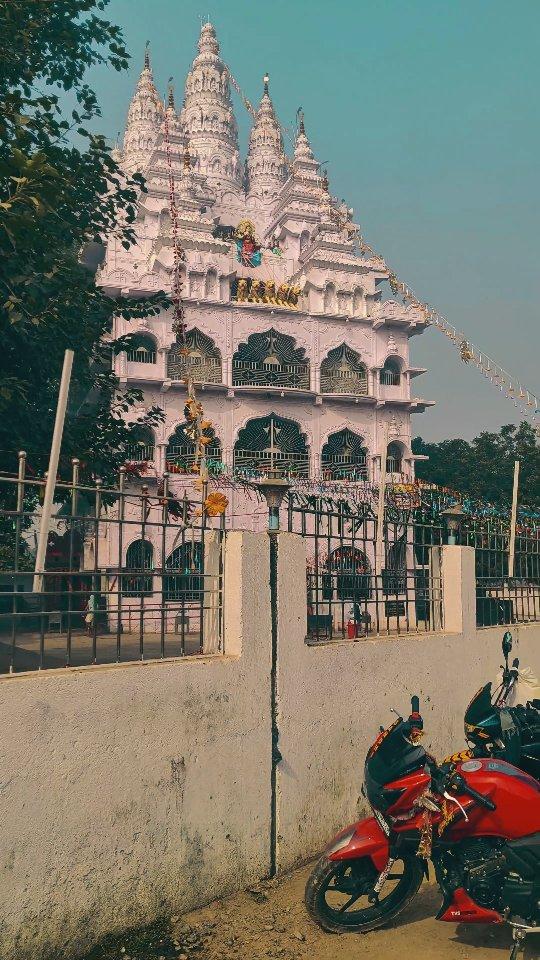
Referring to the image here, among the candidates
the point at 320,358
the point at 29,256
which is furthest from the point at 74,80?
the point at 320,358

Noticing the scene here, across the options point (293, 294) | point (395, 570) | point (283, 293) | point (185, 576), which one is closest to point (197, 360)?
point (283, 293)

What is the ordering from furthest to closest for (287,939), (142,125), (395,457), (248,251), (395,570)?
(142,125), (248,251), (395,457), (395,570), (287,939)

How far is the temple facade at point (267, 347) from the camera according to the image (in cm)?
2980

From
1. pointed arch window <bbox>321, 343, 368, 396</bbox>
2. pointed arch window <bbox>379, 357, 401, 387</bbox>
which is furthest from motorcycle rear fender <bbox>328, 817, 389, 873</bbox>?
pointed arch window <bbox>379, 357, 401, 387</bbox>

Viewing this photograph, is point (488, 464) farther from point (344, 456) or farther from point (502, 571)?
point (502, 571)

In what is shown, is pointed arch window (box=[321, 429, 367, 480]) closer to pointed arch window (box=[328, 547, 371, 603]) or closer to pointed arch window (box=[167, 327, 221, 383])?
pointed arch window (box=[167, 327, 221, 383])

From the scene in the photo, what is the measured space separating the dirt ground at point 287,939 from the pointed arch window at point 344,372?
29.2m

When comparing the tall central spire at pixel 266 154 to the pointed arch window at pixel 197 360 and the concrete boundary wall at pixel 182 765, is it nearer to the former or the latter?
the pointed arch window at pixel 197 360

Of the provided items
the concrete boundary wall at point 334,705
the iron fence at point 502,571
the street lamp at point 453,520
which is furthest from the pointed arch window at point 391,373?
the concrete boundary wall at point 334,705

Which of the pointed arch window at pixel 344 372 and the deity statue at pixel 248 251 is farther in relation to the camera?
the deity statue at pixel 248 251

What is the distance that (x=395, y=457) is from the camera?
1325 inches

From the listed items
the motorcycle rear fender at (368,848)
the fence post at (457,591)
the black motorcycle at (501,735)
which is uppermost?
the fence post at (457,591)

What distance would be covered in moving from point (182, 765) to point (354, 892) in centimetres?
131

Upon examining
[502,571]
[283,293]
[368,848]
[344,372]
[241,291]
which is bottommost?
[368,848]
